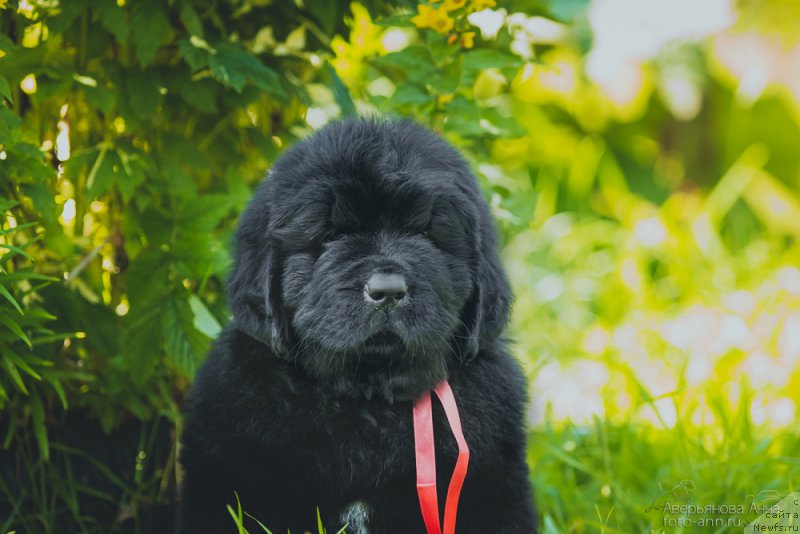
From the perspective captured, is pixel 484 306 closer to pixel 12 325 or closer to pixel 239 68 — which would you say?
pixel 239 68

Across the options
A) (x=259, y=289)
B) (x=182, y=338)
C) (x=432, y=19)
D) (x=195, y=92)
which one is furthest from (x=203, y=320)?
(x=432, y=19)

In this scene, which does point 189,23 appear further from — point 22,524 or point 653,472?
point 653,472

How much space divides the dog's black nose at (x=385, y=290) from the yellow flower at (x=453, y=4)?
3.56 feet

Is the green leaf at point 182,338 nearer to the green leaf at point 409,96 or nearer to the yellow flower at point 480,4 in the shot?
the green leaf at point 409,96

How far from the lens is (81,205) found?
10.7 ft

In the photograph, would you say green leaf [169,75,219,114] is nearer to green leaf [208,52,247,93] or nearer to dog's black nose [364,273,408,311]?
green leaf [208,52,247,93]

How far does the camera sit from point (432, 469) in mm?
2334

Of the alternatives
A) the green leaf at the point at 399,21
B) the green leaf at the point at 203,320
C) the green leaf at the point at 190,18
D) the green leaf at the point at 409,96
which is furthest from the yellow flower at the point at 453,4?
the green leaf at the point at 203,320

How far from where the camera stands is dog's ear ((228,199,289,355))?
7.97 ft

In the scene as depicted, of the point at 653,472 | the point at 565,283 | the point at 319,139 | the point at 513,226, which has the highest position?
the point at 319,139

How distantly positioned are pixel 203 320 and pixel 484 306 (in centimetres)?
98

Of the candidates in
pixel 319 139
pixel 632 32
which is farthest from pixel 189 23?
pixel 632 32

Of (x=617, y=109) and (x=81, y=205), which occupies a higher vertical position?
(x=81, y=205)

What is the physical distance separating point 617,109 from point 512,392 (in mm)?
4972
